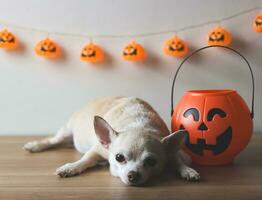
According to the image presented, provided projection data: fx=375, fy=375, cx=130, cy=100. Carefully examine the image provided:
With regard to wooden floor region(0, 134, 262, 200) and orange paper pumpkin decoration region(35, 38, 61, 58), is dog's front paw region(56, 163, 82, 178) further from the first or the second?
orange paper pumpkin decoration region(35, 38, 61, 58)

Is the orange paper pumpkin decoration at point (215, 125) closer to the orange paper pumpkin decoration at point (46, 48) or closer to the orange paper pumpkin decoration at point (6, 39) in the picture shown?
the orange paper pumpkin decoration at point (46, 48)

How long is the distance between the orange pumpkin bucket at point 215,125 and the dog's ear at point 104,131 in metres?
0.20

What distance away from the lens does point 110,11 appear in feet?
4.69

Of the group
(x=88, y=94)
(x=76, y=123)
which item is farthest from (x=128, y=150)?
(x=88, y=94)

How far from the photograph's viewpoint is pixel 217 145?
1014 mm

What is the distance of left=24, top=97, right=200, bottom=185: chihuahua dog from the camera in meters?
0.94

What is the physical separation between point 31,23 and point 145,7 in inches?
17.4

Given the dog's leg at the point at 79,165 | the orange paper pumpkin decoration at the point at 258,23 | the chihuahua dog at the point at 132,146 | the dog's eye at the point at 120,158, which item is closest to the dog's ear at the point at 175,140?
the chihuahua dog at the point at 132,146

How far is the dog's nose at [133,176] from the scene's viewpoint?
0.91 meters

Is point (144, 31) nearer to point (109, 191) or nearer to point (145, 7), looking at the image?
point (145, 7)

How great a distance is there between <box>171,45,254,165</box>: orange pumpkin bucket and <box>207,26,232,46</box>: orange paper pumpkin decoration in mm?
383

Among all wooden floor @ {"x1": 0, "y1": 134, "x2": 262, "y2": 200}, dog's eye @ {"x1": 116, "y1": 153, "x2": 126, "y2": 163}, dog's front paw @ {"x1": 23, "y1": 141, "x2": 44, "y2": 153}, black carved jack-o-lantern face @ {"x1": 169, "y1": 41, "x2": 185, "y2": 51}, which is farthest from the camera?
black carved jack-o-lantern face @ {"x1": 169, "y1": 41, "x2": 185, "y2": 51}

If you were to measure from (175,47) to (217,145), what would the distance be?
49 cm

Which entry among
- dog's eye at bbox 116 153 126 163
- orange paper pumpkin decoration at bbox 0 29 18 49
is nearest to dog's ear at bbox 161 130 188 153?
dog's eye at bbox 116 153 126 163
